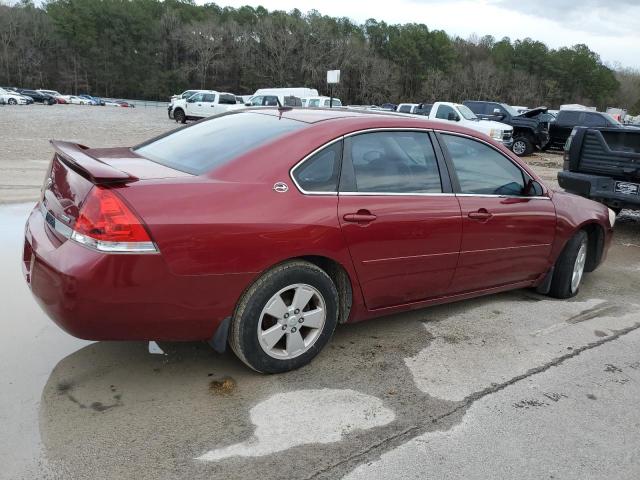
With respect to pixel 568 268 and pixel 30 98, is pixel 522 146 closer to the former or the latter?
pixel 568 268

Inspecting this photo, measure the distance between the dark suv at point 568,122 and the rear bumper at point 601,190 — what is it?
1400 cm

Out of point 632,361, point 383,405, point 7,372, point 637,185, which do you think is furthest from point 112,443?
point 637,185

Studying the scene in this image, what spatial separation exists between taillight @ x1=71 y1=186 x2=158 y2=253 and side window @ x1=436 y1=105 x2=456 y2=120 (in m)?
17.4

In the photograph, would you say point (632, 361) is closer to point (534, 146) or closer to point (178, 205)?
point (178, 205)

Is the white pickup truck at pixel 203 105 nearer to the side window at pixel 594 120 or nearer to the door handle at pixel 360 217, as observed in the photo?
the side window at pixel 594 120

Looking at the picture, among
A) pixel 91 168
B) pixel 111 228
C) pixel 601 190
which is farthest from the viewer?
pixel 601 190

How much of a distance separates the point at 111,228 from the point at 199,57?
317ft

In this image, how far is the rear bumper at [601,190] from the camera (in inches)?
280

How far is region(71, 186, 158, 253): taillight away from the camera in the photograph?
2645 millimetres

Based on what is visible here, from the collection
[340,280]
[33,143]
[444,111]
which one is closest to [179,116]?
[33,143]

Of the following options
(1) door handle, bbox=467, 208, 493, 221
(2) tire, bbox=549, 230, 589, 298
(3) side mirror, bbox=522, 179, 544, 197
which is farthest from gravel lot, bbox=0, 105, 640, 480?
(3) side mirror, bbox=522, 179, 544, 197

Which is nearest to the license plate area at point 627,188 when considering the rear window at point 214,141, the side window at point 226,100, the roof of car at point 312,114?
the roof of car at point 312,114

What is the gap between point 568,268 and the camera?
4.80 meters

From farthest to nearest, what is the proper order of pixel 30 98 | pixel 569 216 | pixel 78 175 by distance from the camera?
1. pixel 30 98
2. pixel 569 216
3. pixel 78 175
